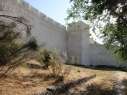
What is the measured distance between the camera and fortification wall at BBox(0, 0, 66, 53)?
17788mm

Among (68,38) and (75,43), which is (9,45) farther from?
(75,43)

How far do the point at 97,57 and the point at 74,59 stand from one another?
4.40 m

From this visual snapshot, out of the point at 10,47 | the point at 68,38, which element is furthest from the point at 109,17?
the point at 68,38

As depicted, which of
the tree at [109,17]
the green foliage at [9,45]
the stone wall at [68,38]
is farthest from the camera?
the stone wall at [68,38]

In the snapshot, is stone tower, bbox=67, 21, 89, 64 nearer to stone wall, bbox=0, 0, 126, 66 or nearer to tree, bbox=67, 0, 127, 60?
stone wall, bbox=0, 0, 126, 66

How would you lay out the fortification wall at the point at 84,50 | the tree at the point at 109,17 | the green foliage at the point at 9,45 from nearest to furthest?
the green foliage at the point at 9,45
the tree at the point at 109,17
the fortification wall at the point at 84,50

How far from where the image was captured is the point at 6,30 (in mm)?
7270

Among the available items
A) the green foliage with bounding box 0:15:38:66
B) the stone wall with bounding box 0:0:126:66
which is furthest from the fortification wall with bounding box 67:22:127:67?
the green foliage with bounding box 0:15:38:66

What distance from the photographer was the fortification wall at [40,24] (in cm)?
1779

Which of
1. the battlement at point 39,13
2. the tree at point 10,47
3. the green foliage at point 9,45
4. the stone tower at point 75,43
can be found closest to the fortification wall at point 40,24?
the battlement at point 39,13

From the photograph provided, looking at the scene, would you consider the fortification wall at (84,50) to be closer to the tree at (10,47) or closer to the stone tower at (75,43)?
the stone tower at (75,43)

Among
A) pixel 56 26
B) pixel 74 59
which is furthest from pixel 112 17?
pixel 74 59

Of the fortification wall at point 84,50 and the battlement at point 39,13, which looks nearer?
the battlement at point 39,13

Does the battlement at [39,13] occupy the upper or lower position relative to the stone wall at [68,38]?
upper
